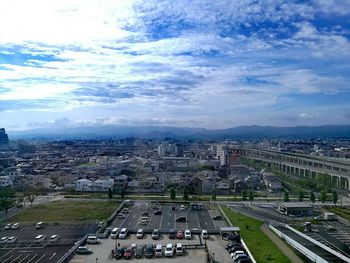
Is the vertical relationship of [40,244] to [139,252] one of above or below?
below

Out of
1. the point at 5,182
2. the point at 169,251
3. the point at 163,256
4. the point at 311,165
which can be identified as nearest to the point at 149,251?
the point at 163,256

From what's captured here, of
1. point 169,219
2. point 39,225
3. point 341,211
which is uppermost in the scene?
point 39,225

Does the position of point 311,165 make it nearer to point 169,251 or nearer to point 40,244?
point 169,251

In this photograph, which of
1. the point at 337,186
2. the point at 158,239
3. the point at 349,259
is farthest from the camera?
the point at 337,186

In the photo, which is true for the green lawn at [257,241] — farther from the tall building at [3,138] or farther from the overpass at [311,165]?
the tall building at [3,138]

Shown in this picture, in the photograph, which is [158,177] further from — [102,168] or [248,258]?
[248,258]

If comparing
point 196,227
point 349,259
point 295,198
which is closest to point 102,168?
point 295,198
